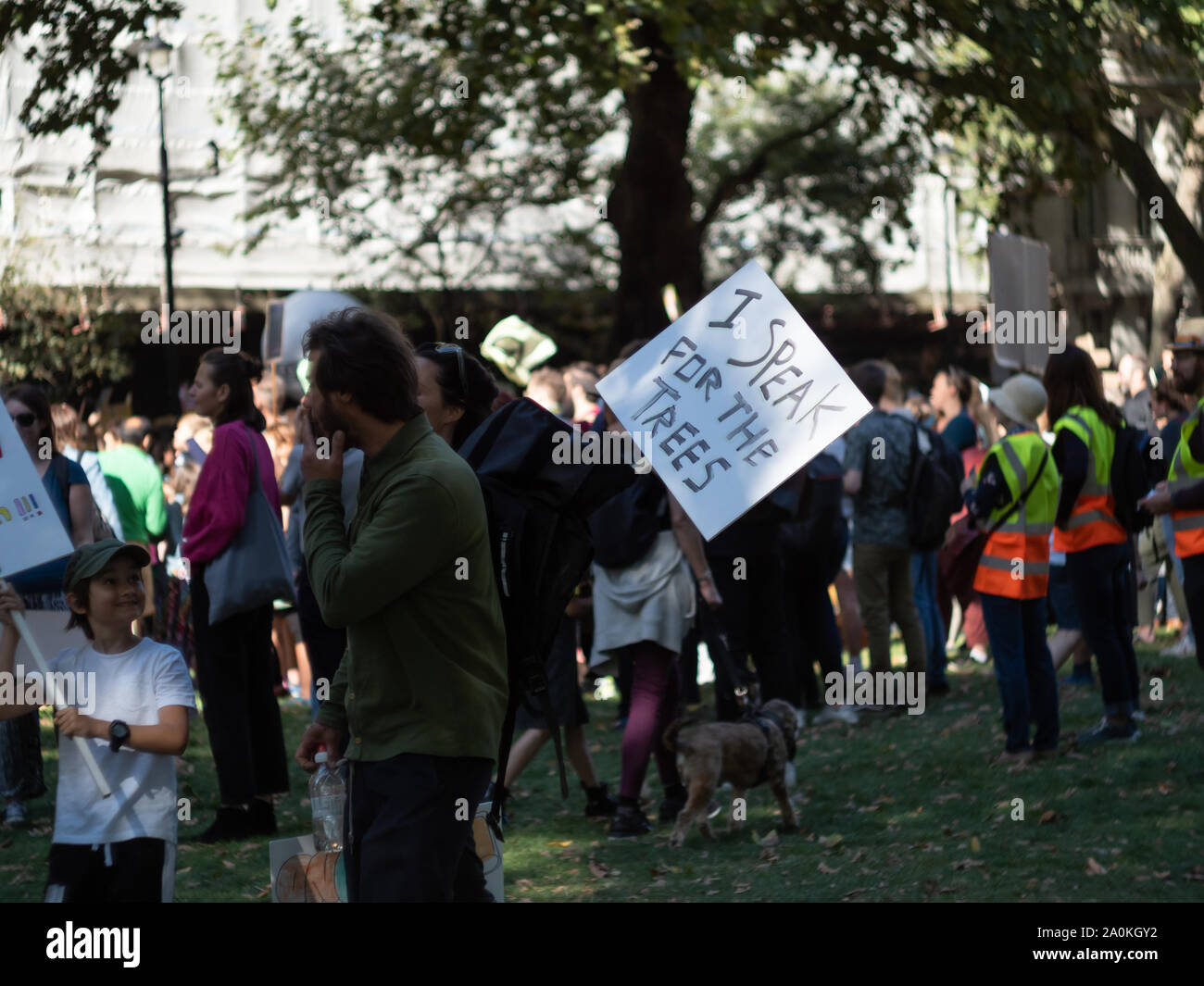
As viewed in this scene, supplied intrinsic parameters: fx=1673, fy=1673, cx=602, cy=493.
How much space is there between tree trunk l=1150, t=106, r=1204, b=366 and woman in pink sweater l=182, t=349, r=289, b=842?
1316 centimetres

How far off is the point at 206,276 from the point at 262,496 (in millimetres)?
25680

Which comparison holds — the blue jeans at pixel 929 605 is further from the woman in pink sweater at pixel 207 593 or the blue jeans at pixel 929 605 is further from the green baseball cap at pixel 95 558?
the green baseball cap at pixel 95 558

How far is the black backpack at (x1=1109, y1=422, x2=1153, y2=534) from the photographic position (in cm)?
909

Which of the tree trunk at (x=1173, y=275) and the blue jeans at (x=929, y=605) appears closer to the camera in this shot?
the blue jeans at (x=929, y=605)

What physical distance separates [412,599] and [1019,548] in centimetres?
533

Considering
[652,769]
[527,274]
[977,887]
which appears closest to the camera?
[977,887]

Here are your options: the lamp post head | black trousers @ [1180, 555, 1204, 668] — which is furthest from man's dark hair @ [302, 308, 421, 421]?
the lamp post head

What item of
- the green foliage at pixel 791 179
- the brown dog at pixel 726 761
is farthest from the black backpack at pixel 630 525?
the green foliage at pixel 791 179

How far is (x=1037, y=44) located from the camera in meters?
13.1

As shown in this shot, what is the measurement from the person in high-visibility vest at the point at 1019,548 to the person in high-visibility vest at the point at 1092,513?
15.6 inches

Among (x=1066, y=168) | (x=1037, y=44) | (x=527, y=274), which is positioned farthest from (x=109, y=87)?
(x=527, y=274)

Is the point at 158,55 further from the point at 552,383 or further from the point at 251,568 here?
the point at 251,568

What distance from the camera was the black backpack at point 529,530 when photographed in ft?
15.3
